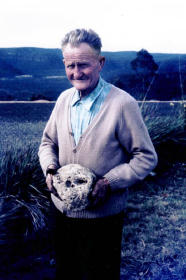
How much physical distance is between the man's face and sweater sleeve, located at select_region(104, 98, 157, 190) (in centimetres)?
26

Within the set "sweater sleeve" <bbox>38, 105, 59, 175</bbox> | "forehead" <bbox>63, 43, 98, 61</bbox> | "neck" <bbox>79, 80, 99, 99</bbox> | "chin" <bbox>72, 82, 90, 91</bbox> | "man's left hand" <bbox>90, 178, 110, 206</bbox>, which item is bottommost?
"man's left hand" <bbox>90, 178, 110, 206</bbox>

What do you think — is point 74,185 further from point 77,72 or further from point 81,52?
point 81,52

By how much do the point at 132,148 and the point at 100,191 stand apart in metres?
0.32

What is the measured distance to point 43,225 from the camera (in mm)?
3570

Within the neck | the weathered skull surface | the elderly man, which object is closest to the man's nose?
the elderly man

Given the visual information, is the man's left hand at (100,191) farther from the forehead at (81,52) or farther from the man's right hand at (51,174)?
the forehead at (81,52)

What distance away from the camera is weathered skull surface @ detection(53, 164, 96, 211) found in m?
1.98

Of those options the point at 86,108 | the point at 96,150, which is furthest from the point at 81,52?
the point at 96,150

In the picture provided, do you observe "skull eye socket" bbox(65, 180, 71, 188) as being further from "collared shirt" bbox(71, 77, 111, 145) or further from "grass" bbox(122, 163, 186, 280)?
"grass" bbox(122, 163, 186, 280)

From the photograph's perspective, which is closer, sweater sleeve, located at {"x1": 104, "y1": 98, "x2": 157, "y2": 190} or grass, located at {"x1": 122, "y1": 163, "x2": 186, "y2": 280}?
sweater sleeve, located at {"x1": 104, "y1": 98, "x2": 157, "y2": 190}

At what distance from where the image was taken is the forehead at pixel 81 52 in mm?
1945

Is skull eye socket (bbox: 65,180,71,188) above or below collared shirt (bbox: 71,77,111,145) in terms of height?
below

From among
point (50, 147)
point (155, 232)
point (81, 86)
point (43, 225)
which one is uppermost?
point (81, 86)

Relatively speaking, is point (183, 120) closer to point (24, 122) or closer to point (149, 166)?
point (24, 122)
